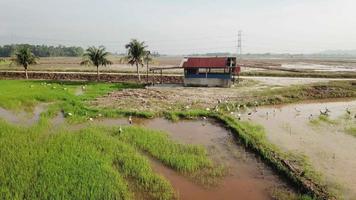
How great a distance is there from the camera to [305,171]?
1032cm

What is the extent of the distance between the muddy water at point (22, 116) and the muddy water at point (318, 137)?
1105 cm

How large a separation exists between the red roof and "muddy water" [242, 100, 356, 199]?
30.0 feet

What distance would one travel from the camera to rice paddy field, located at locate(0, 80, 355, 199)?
909 centimetres

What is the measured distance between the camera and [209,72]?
32.1m

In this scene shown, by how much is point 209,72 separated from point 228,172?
2184cm

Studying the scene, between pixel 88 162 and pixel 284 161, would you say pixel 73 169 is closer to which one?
pixel 88 162

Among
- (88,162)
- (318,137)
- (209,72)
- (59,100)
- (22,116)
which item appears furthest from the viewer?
(209,72)

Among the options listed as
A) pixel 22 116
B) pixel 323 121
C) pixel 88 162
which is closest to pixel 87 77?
pixel 22 116

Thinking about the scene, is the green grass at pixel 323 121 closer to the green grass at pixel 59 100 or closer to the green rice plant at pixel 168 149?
the green rice plant at pixel 168 149

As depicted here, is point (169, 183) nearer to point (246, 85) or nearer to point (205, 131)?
point (205, 131)

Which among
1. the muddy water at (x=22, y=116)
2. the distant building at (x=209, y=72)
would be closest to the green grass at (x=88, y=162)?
the muddy water at (x=22, y=116)

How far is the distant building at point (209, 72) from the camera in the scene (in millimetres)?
31127

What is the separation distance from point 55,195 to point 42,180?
0.99 meters

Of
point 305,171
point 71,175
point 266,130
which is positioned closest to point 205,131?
point 266,130
